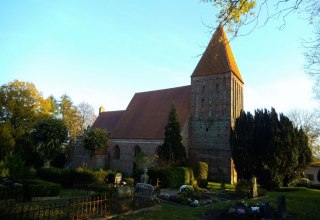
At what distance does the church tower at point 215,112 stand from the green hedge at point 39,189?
16.2m

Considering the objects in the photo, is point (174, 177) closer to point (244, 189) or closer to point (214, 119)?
point (244, 189)

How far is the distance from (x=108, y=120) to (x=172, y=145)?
15333mm

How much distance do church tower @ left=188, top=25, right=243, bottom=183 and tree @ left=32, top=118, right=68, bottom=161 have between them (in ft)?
42.9

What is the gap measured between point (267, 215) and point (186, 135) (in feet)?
58.8

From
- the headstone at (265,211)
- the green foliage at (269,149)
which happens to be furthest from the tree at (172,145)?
the headstone at (265,211)

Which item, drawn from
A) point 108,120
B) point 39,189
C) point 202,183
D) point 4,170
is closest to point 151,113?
point 108,120

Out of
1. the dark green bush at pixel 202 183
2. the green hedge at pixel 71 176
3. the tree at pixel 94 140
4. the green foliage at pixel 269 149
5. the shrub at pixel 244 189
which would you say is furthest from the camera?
the tree at pixel 94 140

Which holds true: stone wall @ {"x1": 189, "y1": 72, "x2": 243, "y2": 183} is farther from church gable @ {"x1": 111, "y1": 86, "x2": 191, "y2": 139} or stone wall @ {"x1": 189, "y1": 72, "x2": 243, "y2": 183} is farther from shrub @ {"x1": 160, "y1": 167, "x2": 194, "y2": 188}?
shrub @ {"x1": 160, "y1": 167, "x2": 194, "y2": 188}

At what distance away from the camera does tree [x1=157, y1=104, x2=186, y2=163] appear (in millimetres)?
25062

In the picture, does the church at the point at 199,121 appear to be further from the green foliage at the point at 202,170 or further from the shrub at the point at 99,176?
the shrub at the point at 99,176

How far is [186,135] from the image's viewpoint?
1112 inches

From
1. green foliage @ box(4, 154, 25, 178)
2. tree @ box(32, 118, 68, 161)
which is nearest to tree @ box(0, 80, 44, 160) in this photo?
tree @ box(32, 118, 68, 161)

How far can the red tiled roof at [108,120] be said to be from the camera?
36.3m

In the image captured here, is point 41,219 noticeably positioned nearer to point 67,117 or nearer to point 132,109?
point 132,109
